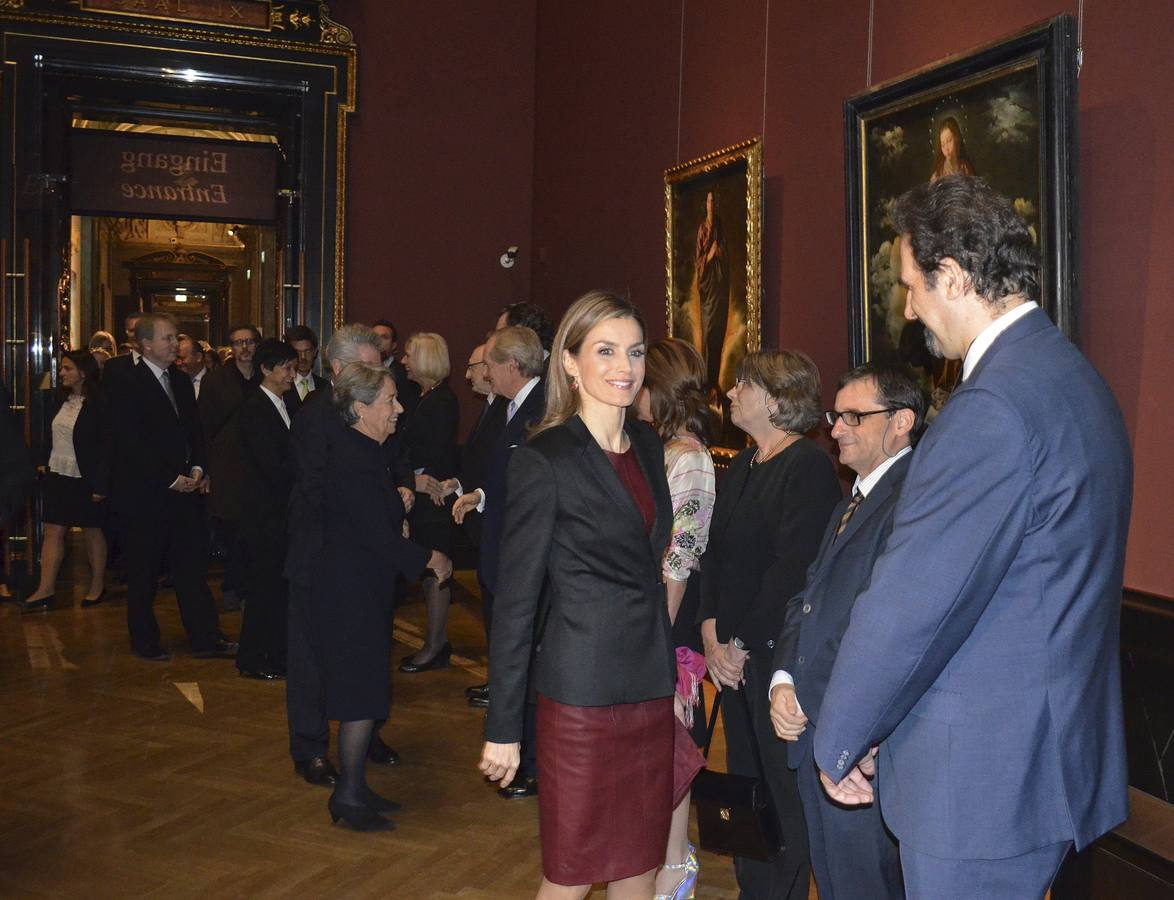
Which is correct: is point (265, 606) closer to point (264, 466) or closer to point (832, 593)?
point (264, 466)

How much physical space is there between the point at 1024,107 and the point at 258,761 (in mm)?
3906

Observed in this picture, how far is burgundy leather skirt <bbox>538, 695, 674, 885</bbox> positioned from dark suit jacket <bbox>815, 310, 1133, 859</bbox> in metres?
0.83

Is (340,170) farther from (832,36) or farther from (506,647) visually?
(506,647)

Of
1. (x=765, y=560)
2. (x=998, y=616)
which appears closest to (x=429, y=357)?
(x=765, y=560)

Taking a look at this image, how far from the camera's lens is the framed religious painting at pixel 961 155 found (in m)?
3.40

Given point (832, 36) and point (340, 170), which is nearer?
point (832, 36)

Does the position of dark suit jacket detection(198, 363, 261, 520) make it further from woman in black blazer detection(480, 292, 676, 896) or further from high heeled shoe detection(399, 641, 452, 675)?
woman in black blazer detection(480, 292, 676, 896)

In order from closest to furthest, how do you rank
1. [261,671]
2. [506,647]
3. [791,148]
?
[506,647]
[791,148]
[261,671]

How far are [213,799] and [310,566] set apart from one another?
3.41ft

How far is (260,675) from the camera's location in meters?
6.22

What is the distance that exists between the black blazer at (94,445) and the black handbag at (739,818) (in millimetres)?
5353

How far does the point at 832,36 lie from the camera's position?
5059mm

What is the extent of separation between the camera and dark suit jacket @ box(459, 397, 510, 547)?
5277 mm

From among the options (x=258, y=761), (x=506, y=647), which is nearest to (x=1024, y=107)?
(x=506, y=647)
